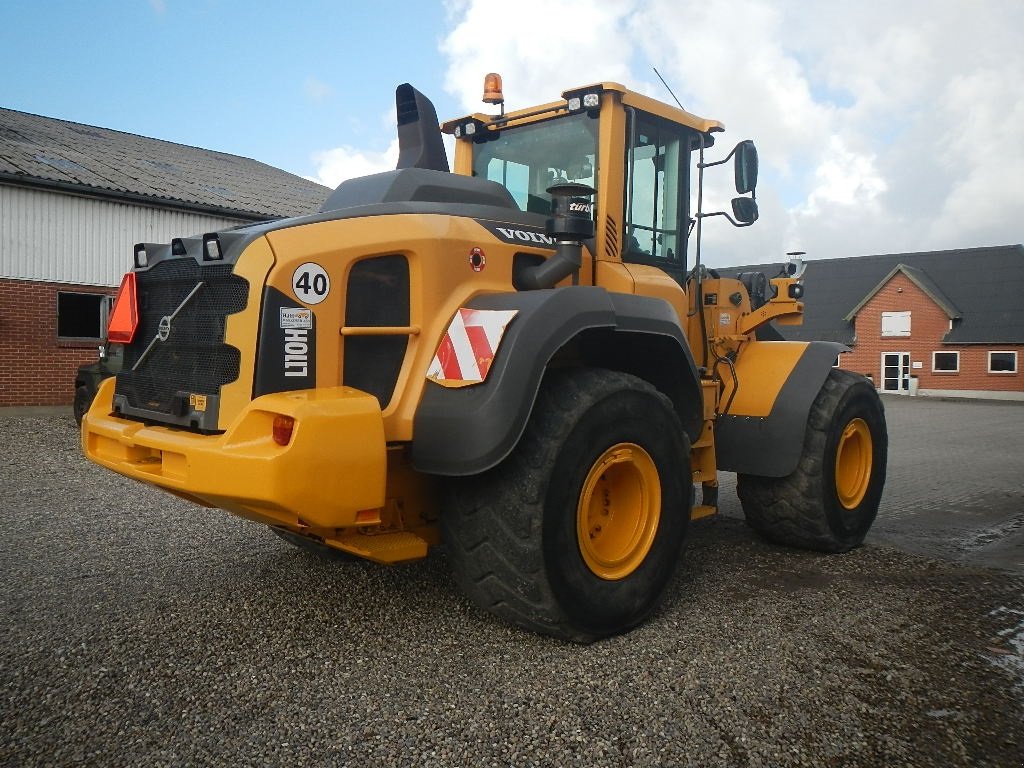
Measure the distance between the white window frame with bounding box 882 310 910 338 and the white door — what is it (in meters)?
0.88

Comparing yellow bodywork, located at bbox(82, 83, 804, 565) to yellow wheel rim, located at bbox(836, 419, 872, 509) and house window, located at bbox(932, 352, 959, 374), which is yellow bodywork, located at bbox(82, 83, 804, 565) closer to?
yellow wheel rim, located at bbox(836, 419, 872, 509)

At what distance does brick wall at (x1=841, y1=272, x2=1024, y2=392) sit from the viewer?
3384cm

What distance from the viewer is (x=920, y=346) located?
35969mm

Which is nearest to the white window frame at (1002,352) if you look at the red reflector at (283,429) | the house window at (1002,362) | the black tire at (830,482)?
the house window at (1002,362)

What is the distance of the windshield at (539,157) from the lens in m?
4.57

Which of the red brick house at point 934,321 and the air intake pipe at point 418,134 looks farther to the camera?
the red brick house at point 934,321

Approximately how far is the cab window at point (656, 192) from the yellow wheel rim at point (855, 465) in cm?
173

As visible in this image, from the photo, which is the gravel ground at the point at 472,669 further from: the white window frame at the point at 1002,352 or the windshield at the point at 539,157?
the white window frame at the point at 1002,352

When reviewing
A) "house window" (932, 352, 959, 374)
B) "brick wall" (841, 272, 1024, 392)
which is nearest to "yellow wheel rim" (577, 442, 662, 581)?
"brick wall" (841, 272, 1024, 392)

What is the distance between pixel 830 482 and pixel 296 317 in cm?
349

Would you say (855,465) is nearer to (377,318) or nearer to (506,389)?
(506,389)

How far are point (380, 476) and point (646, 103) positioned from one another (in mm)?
2750

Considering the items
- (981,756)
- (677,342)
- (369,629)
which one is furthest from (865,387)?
(369,629)

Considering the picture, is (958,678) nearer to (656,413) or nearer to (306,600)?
(656,413)
